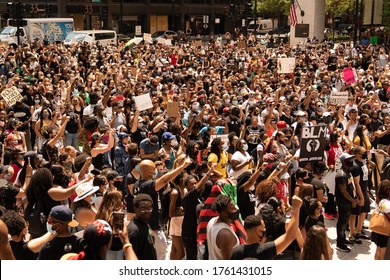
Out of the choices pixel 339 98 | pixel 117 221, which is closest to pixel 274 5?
pixel 339 98

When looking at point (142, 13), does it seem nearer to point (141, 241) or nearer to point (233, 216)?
point (233, 216)

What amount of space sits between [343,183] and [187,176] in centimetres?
240

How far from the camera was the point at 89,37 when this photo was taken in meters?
40.9

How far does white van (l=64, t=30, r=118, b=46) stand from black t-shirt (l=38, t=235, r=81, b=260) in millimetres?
33371

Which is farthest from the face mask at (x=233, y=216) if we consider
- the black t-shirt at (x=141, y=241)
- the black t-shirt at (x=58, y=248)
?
the black t-shirt at (x=58, y=248)

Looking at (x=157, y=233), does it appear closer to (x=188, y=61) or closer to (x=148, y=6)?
(x=188, y=61)

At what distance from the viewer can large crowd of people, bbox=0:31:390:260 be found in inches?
220

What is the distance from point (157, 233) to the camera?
7.22m

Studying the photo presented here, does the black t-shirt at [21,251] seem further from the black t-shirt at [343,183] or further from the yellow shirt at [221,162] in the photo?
the black t-shirt at [343,183]

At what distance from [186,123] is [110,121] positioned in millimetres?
1710

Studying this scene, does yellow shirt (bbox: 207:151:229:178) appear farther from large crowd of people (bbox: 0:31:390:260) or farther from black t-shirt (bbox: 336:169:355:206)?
black t-shirt (bbox: 336:169:355:206)

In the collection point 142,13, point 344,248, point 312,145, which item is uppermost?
point 142,13

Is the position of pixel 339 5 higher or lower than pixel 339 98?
higher
